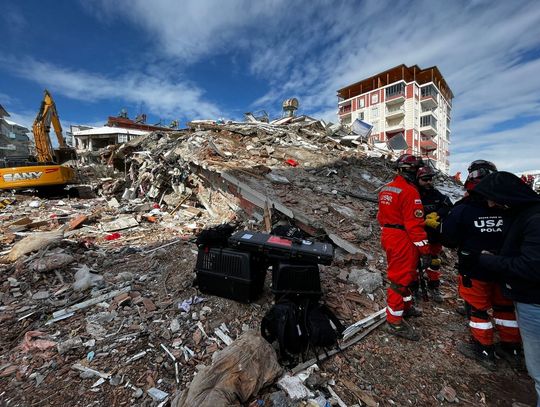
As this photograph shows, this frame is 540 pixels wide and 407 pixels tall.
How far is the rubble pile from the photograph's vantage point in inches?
79.2

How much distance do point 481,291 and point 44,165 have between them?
612 inches

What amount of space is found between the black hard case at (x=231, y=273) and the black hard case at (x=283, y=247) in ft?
0.46

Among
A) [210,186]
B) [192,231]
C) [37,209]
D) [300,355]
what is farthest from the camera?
[37,209]

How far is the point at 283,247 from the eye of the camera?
105 inches

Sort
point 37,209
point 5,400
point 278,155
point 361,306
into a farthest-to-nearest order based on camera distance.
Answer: point 37,209 < point 278,155 < point 361,306 < point 5,400

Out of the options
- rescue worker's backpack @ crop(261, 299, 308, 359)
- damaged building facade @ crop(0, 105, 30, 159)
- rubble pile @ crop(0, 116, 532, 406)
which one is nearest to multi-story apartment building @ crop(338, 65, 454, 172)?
rubble pile @ crop(0, 116, 532, 406)

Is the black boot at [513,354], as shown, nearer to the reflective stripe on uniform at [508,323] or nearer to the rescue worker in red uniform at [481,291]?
the rescue worker in red uniform at [481,291]

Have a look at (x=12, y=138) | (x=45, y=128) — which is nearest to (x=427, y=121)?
(x=45, y=128)

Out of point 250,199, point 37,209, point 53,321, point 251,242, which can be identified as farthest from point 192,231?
point 37,209

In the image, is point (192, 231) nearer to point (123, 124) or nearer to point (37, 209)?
point (37, 209)

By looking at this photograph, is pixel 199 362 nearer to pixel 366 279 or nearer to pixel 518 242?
pixel 366 279

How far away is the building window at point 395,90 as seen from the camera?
3394cm

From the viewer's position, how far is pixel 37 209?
940 centimetres

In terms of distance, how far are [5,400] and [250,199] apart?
177 inches
